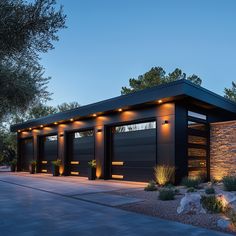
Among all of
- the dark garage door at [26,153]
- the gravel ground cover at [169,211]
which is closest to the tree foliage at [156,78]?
the dark garage door at [26,153]

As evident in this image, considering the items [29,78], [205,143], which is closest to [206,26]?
[205,143]

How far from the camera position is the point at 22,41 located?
750cm

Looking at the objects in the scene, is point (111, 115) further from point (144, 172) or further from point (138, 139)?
point (144, 172)

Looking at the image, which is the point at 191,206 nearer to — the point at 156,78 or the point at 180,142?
the point at 180,142

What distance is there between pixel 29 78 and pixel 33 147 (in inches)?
862

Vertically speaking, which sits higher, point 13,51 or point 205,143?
point 13,51

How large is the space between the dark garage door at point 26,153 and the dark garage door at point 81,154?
798 cm

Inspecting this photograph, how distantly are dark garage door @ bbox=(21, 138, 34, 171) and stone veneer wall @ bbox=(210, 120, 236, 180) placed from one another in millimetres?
19432

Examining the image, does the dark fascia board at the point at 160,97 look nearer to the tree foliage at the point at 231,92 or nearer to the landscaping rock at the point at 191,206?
the landscaping rock at the point at 191,206

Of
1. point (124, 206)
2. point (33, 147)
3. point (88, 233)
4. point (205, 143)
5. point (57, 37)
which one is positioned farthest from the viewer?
point (33, 147)

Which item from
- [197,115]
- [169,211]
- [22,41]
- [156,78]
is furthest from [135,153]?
[156,78]

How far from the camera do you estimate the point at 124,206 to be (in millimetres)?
10242

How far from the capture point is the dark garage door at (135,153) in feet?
61.5

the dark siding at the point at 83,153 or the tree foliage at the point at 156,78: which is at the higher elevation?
the tree foliage at the point at 156,78
